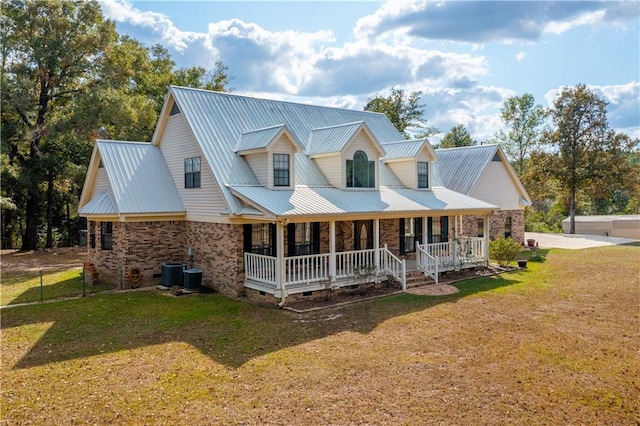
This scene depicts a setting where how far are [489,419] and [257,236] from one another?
11.2 m

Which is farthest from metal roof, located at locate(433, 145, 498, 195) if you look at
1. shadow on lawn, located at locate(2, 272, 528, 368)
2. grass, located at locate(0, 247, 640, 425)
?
grass, located at locate(0, 247, 640, 425)

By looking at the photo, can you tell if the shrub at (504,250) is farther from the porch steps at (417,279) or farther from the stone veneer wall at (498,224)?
the stone veneer wall at (498,224)

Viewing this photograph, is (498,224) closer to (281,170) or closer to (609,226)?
(281,170)

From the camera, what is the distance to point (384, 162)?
76.2 feet

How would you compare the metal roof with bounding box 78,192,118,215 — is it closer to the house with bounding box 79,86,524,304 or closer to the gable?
the house with bounding box 79,86,524,304

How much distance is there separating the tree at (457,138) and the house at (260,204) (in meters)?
51.8

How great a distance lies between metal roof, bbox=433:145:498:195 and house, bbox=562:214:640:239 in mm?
19948

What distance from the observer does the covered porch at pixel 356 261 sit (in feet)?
51.2

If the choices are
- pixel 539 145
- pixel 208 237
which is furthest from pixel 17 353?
pixel 539 145

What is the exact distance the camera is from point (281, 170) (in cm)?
1788

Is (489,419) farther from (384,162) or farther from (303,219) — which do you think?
(384,162)

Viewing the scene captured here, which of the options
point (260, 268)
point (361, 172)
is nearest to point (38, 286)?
point (260, 268)

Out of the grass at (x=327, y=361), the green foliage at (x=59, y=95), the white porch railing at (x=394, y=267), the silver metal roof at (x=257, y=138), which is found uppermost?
the green foliage at (x=59, y=95)

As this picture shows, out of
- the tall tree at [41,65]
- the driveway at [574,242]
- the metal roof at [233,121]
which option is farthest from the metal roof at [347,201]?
the tall tree at [41,65]
